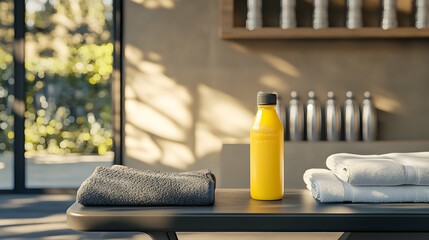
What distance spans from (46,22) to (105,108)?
0.68 metres

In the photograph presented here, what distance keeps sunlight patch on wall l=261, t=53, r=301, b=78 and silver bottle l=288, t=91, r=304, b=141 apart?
217 mm

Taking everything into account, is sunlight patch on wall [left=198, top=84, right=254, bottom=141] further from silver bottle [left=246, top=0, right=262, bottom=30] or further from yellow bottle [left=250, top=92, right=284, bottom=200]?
yellow bottle [left=250, top=92, right=284, bottom=200]

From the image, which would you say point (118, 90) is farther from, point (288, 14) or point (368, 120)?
point (368, 120)

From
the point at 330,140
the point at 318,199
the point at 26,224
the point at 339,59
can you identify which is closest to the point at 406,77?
the point at 339,59

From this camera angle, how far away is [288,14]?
3330 millimetres

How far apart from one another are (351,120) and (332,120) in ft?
0.34

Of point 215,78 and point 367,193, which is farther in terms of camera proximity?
point 215,78

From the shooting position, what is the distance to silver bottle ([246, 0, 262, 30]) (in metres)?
3.35

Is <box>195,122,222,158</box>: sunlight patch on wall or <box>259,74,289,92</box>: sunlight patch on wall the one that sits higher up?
<box>259,74,289,92</box>: sunlight patch on wall

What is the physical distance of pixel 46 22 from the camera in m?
3.96

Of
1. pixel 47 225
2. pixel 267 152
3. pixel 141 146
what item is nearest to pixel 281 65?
pixel 141 146

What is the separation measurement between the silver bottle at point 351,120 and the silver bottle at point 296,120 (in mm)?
247

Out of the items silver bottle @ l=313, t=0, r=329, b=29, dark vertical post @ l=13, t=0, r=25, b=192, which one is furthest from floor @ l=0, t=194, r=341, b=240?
silver bottle @ l=313, t=0, r=329, b=29

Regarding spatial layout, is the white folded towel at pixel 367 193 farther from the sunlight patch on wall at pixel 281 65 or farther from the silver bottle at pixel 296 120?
the sunlight patch on wall at pixel 281 65
